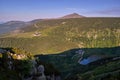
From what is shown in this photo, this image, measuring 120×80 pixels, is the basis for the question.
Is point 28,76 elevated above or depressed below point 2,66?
below

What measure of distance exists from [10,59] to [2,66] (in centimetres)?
1617

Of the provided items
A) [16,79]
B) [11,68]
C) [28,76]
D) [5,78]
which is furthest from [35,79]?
[5,78]

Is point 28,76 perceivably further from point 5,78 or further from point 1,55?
point 5,78

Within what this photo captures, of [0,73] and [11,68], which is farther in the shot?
[11,68]

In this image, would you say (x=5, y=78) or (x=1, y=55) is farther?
(x=1, y=55)

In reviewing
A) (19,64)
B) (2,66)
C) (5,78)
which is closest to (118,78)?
(5,78)

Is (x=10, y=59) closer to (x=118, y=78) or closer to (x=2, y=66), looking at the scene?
(x=2, y=66)

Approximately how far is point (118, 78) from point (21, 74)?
84427 millimetres

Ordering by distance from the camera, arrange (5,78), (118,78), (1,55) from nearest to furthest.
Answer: (118,78)
(5,78)
(1,55)

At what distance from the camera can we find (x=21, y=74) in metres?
188

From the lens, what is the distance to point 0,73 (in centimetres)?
15262

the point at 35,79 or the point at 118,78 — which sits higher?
the point at 118,78

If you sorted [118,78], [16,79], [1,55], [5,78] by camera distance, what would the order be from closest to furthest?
[118,78], [5,78], [16,79], [1,55]

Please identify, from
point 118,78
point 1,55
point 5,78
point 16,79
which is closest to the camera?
point 118,78
